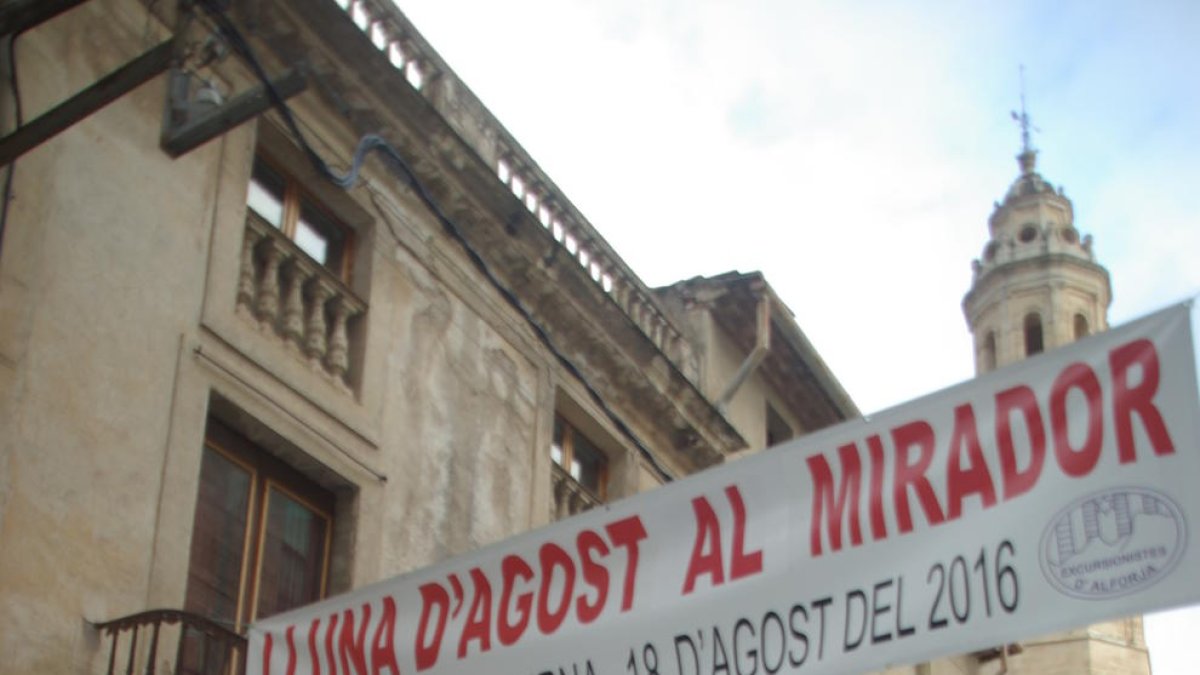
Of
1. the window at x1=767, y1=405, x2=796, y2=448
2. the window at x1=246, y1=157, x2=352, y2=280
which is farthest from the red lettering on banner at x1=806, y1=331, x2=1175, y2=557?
the window at x1=767, y1=405, x2=796, y2=448

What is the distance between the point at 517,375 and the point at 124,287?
425 cm

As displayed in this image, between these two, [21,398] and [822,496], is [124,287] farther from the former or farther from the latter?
[822,496]

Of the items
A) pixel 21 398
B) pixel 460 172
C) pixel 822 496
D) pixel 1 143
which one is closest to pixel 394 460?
pixel 460 172

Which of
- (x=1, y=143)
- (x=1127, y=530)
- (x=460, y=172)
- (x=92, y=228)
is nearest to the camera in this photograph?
(x=1127, y=530)

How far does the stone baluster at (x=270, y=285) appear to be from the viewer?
1086 cm

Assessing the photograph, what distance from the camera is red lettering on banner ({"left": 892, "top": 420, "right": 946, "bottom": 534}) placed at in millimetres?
6730

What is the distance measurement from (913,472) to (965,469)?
0.21 metres

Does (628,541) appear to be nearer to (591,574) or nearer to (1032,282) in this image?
(591,574)

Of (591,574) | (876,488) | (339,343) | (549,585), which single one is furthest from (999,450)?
(339,343)

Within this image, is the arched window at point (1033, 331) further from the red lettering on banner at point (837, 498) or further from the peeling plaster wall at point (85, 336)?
the red lettering on banner at point (837, 498)

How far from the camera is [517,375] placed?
44.2 feet

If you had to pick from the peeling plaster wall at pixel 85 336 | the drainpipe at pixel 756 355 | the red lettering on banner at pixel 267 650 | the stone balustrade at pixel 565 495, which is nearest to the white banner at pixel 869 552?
the red lettering on banner at pixel 267 650

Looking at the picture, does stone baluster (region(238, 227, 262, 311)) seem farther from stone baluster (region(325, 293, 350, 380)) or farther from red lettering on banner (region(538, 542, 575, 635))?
red lettering on banner (region(538, 542, 575, 635))

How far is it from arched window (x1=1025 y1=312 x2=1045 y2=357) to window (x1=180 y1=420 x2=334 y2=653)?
137ft
